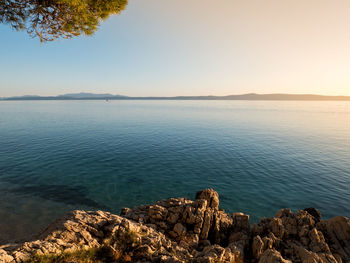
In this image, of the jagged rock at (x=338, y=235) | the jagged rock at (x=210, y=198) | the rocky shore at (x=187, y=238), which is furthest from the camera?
the jagged rock at (x=210, y=198)

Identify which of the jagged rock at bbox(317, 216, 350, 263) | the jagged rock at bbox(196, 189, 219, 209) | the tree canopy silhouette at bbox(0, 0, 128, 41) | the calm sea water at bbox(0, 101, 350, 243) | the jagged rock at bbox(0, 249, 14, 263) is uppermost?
the tree canopy silhouette at bbox(0, 0, 128, 41)

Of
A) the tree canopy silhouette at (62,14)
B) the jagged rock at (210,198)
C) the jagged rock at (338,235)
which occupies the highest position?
the tree canopy silhouette at (62,14)

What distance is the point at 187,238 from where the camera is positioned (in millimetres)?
13922

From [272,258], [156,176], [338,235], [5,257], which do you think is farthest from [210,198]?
[5,257]

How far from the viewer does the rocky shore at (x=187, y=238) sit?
9.42 meters

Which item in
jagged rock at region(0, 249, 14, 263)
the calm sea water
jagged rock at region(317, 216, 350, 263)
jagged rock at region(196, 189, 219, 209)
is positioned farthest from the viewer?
the calm sea water

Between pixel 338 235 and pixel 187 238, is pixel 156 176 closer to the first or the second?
pixel 187 238

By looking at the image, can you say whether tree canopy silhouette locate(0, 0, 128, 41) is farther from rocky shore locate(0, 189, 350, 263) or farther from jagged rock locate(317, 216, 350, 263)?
jagged rock locate(317, 216, 350, 263)

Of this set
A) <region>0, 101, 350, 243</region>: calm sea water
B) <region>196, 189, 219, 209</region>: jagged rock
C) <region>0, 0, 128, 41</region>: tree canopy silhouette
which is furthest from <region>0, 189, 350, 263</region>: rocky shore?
<region>0, 0, 128, 41</region>: tree canopy silhouette

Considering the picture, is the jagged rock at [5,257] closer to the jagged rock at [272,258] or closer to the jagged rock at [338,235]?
the jagged rock at [272,258]

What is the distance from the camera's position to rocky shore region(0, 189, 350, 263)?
942 centimetres

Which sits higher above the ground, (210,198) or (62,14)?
(62,14)

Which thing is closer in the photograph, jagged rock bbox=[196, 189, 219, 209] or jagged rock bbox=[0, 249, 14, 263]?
jagged rock bbox=[0, 249, 14, 263]

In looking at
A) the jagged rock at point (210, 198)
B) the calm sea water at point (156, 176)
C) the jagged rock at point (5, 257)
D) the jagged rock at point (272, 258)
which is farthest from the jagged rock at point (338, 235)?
the jagged rock at point (5, 257)
